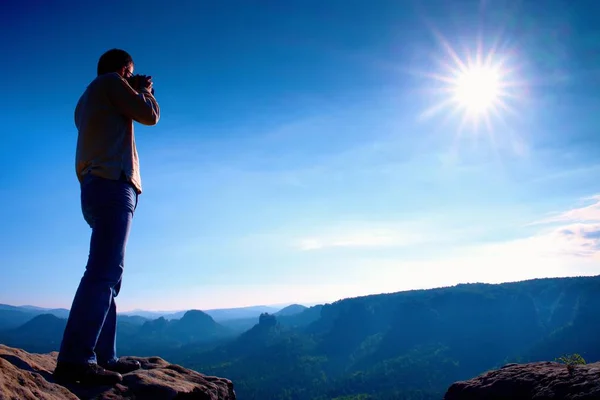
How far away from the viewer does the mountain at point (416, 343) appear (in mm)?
120812

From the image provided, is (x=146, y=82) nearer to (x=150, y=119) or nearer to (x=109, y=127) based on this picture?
(x=150, y=119)

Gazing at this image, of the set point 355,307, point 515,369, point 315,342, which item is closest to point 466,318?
point 355,307

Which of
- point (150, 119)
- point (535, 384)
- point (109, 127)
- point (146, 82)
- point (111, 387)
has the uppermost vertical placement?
point (146, 82)

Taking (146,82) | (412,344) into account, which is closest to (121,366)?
(146,82)

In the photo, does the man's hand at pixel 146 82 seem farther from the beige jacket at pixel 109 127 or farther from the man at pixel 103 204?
the beige jacket at pixel 109 127

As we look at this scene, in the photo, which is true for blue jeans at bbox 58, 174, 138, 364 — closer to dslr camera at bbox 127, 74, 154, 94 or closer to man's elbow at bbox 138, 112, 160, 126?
man's elbow at bbox 138, 112, 160, 126

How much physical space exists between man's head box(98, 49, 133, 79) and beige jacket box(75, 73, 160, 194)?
41cm

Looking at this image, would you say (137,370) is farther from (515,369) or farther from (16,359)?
(515,369)

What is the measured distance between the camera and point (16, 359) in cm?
322

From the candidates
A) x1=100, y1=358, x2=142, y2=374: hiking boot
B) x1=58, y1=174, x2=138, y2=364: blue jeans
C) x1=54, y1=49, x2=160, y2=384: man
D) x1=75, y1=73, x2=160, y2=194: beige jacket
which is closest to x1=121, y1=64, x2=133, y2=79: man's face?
x1=54, y1=49, x2=160, y2=384: man

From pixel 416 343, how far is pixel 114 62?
18182 centimetres

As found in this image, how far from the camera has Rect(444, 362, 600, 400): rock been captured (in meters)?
3.52

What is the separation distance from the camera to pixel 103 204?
3.43 metres

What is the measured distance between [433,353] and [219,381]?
533 ft
